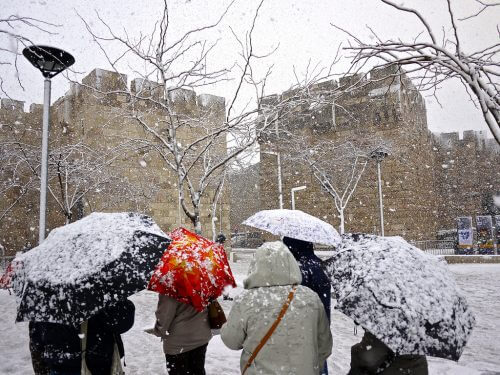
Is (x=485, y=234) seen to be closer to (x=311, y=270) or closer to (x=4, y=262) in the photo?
(x=311, y=270)

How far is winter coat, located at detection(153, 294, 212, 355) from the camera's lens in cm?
292

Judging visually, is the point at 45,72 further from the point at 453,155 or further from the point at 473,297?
the point at 453,155

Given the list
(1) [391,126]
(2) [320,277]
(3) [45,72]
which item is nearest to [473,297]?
(2) [320,277]

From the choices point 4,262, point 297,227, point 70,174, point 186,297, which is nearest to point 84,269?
point 186,297

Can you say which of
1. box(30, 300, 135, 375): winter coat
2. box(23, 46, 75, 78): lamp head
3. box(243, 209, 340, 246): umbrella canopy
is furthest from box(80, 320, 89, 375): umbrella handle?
box(23, 46, 75, 78): lamp head

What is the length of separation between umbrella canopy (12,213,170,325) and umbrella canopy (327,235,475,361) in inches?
49.3

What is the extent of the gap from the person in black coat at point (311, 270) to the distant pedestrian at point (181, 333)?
896mm

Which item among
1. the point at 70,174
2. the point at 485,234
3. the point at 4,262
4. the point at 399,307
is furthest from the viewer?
the point at 485,234

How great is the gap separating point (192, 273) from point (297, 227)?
111cm

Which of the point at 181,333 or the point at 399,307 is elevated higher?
the point at 399,307

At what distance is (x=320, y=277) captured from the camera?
324 cm

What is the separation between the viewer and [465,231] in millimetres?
17438

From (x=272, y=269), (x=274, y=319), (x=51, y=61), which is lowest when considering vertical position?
(x=274, y=319)

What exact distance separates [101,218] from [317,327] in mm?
1614
